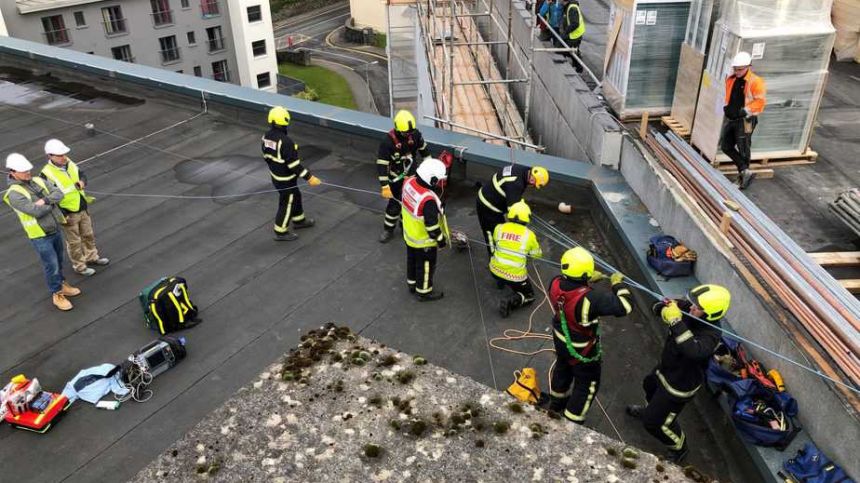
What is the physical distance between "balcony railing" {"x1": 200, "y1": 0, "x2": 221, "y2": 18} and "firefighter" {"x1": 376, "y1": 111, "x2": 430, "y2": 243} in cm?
3905

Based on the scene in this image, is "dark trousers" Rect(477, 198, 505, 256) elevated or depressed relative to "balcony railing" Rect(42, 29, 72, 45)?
elevated

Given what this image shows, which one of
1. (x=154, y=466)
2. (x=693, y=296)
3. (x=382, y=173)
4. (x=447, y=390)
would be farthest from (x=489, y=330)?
(x=154, y=466)

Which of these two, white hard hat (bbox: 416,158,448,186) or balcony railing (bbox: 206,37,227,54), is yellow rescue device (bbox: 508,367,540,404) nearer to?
white hard hat (bbox: 416,158,448,186)

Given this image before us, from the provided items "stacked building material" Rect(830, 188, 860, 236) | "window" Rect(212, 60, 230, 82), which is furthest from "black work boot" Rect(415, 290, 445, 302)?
"window" Rect(212, 60, 230, 82)

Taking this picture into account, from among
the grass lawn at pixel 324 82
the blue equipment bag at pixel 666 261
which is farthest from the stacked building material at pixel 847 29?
the grass lawn at pixel 324 82

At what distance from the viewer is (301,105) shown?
38.1 feet

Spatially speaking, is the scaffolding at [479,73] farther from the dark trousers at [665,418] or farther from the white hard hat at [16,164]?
the dark trousers at [665,418]

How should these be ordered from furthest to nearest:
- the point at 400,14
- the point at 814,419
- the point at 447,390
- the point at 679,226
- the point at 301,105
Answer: the point at 400,14, the point at 301,105, the point at 679,226, the point at 814,419, the point at 447,390

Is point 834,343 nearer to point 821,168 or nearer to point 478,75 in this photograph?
point 821,168

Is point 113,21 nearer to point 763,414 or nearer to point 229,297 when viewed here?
point 229,297

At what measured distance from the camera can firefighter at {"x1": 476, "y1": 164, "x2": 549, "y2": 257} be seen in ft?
24.0

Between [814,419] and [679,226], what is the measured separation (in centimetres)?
261

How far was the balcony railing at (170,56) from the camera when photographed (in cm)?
4140

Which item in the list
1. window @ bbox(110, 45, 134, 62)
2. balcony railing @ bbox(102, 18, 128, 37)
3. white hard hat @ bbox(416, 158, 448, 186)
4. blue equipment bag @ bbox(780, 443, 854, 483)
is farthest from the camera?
window @ bbox(110, 45, 134, 62)
